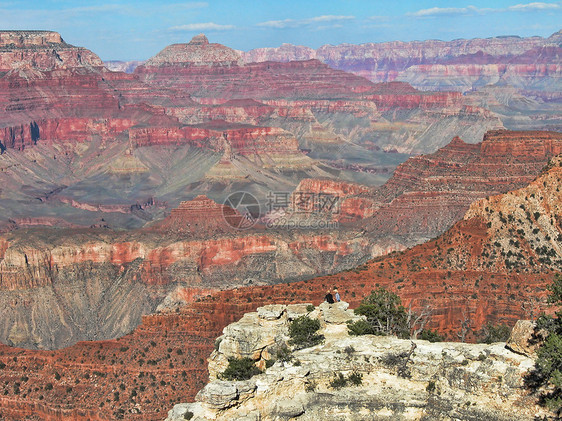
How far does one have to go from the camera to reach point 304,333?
3569 centimetres

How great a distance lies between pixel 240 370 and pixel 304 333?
10.8ft

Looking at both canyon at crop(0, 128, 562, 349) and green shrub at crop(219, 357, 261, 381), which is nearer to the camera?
green shrub at crop(219, 357, 261, 381)

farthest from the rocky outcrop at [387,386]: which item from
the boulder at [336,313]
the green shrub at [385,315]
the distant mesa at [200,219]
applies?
the distant mesa at [200,219]

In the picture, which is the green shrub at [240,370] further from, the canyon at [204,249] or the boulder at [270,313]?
the canyon at [204,249]

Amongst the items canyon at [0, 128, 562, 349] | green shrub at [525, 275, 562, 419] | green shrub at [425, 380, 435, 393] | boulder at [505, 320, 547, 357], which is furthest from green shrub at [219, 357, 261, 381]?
canyon at [0, 128, 562, 349]

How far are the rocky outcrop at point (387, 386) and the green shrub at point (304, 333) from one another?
97 cm

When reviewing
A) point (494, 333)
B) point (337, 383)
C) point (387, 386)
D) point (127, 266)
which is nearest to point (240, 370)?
point (337, 383)

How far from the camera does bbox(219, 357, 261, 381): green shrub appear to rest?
1388 inches

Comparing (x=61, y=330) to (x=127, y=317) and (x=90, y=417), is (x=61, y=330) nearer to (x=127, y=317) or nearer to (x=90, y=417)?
(x=127, y=317)

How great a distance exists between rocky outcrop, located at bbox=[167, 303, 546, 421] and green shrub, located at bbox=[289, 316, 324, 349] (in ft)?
3.17

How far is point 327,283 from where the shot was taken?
5359 centimetres

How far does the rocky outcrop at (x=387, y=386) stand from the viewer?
102ft

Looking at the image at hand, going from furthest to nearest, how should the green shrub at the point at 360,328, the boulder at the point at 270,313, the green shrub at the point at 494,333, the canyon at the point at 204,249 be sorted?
1. the canyon at the point at 204,249
2. the green shrub at the point at 494,333
3. the boulder at the point at 270,313
4. the green shrub at the point at 360,328

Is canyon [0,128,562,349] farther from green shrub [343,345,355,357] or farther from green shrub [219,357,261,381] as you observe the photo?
green shrub [343,345,355,357]
